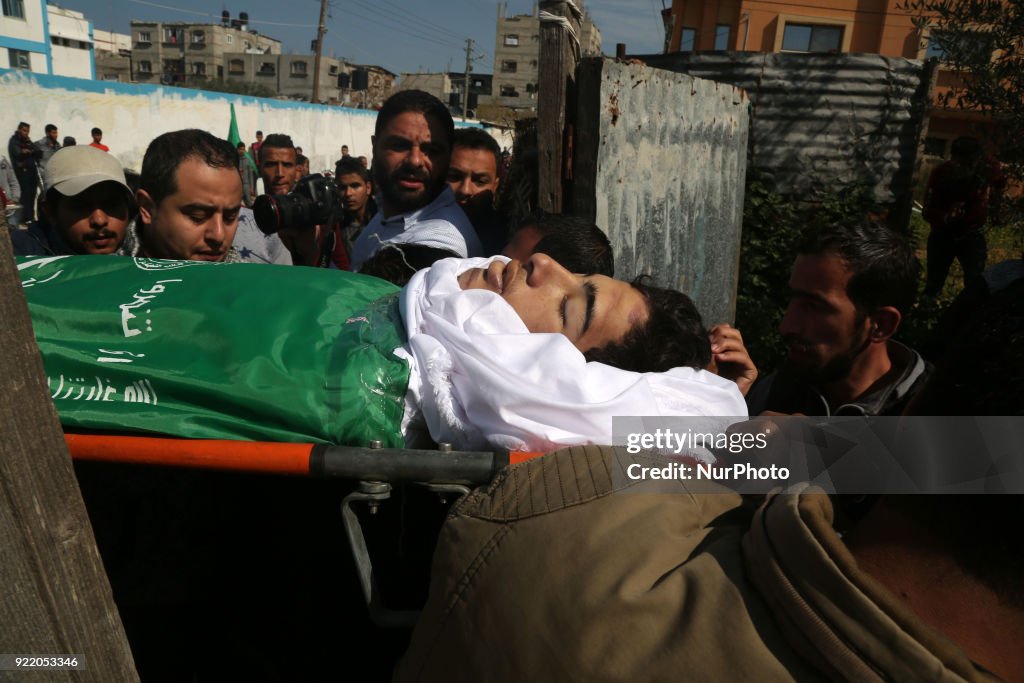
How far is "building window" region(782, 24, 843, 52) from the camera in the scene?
1964cm

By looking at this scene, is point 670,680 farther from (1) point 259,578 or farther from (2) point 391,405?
(1) point 259,578

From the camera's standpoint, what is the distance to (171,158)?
2.73 m

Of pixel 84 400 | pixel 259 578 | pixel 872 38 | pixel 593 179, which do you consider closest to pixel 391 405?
pixel 259 578

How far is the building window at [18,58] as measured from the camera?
30125mm

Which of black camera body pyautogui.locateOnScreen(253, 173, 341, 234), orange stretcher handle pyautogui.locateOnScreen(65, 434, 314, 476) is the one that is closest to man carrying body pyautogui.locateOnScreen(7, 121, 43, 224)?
black camera body pyautogui.locateOnScreen(253, 173, 341, 234)

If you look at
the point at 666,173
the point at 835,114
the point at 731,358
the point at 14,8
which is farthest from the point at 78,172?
the point at 14,8

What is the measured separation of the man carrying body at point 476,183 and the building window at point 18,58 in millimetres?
35129

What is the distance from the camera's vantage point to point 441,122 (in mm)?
3381

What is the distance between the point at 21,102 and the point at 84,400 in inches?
682

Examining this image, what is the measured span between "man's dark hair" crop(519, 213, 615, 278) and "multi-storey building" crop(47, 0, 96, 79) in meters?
52.6

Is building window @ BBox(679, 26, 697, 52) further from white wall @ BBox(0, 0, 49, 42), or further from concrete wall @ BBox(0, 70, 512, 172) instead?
white wall @ BBox(0, 0, 49, 42)

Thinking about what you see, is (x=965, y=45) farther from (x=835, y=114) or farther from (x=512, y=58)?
(x=512, y=58)

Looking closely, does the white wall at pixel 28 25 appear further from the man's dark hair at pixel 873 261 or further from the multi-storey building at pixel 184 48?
the multi-storey building at pixel 184 48

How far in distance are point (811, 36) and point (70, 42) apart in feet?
181
